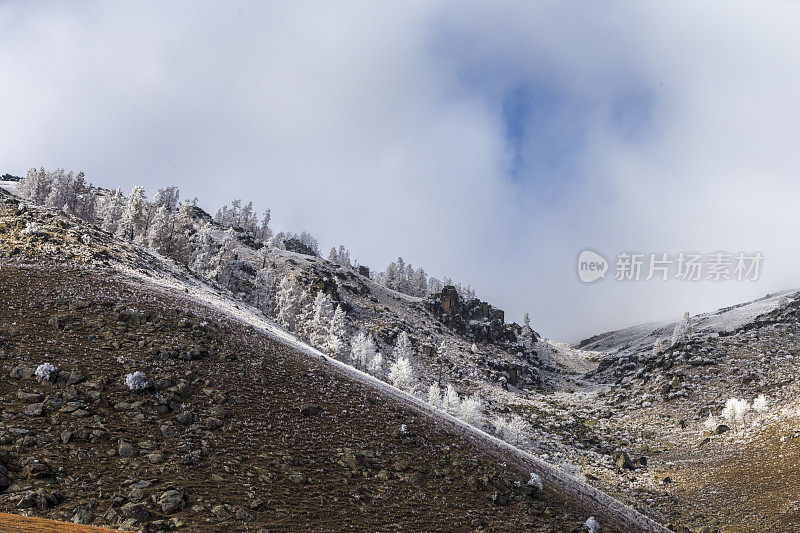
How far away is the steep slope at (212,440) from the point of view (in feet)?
43.5

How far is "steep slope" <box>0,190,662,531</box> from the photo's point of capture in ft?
43.5

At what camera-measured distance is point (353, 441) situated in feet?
66.1

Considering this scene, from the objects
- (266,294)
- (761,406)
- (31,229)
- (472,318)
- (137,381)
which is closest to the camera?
(137,381)

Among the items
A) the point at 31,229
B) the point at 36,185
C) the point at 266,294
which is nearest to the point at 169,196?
the point at 36,185

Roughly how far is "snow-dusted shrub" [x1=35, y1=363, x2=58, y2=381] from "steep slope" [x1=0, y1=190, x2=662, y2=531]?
24 cm

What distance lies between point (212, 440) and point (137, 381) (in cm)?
512

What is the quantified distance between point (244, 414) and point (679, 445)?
7567 centimetres

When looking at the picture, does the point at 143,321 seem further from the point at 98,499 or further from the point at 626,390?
the point at 626,390

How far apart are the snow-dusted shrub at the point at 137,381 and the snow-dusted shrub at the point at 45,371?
2760 mm

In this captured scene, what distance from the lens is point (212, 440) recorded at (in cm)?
1677

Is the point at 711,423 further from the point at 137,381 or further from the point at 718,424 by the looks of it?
the point at 137,381

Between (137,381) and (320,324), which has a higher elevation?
(137,381)

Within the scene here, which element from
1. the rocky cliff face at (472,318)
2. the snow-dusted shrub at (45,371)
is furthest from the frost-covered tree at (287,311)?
the rocky cliff face at (472,318)

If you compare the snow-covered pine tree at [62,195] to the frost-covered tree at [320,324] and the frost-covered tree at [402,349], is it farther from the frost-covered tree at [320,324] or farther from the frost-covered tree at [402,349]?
the frost-covered tree at [402,349]
